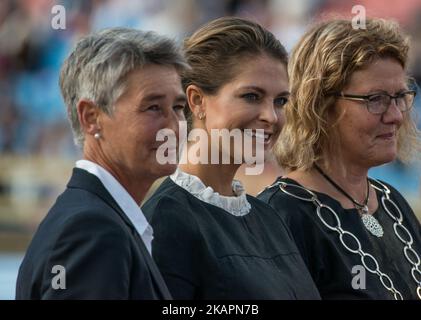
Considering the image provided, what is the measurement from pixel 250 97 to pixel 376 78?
1.84 feet

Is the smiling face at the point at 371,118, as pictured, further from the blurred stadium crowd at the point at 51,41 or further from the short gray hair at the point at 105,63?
the blurred stadium crowd at the point at 51,41

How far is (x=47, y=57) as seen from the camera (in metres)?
7.12

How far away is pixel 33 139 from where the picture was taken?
7.13m

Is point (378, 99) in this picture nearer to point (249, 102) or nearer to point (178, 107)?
point (249, 102)

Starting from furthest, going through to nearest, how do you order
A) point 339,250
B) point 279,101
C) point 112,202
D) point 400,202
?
1. point 400,202
2. point 339,250
3. point 279,101
4. point 112,202

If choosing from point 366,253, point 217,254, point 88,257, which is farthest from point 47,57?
point 88,257

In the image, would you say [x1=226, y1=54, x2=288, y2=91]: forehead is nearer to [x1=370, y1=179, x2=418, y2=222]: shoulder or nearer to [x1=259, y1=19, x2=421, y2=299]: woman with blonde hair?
[x1=259, y1=19, x2=421, y2=299]: woman with blonde hair

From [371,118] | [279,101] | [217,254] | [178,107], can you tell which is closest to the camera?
[178,107]

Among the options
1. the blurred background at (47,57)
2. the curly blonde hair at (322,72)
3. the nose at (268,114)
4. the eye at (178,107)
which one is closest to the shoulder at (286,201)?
the curly blonde hair at (322,72)

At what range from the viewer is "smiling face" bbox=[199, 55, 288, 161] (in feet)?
8.55

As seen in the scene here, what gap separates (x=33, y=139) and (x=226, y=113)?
4676 mm

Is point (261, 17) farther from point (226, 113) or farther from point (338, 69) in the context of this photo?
point (226, 113)

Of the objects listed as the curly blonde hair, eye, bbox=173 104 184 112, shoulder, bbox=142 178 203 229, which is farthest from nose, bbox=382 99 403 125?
eye, bbox=173 104 184 112

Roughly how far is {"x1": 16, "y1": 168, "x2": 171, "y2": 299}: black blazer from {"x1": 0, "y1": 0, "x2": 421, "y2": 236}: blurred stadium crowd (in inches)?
188
